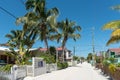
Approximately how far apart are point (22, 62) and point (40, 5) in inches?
558

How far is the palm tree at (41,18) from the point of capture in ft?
133

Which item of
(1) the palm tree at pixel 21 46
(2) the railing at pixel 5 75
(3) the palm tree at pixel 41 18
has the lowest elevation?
(2) the railing at pixel 5 75

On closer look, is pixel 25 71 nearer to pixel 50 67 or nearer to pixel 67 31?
pixel 50 67

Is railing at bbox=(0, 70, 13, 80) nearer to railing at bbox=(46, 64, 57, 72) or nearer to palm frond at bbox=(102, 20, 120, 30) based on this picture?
palm frond at bbox=(102, 20, 120, 30)

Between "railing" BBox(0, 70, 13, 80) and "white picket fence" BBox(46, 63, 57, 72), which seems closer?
"railing" BBox(0, 70, 13, 80)

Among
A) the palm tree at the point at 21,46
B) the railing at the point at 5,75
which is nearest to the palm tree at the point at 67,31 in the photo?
the palm tree at the point at 21,46

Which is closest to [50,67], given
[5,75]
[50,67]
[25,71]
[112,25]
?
[50,67]

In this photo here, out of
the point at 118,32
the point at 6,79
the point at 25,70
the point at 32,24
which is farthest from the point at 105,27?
the point at 32,24

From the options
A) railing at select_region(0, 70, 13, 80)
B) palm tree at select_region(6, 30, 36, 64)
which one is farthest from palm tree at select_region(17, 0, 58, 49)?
railing at select_region(0, 70, 13, 80)

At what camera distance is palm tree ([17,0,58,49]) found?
40.5m

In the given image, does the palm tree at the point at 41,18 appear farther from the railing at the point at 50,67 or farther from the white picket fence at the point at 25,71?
the white picket fence at the point at 25,71

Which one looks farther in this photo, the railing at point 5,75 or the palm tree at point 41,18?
the palm tree at point 41,18

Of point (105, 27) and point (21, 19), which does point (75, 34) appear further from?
point (105, 27)

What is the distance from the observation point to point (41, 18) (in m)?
41.4
